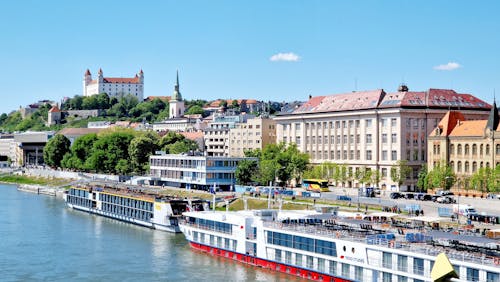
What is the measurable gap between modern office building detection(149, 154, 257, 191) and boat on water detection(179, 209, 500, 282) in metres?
37.2

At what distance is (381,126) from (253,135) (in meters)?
40.4

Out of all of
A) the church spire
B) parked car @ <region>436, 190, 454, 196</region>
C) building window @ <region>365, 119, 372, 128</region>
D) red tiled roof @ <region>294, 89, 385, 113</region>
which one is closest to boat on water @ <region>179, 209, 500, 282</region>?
parked car @ <region>436, 190, 454, 196</region>

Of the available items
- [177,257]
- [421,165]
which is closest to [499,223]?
[177,257]

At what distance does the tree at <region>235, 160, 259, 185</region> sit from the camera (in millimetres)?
97562

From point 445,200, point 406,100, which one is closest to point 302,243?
point 445,200

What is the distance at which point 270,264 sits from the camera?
49.9m

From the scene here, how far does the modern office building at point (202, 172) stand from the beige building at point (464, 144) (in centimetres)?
2617

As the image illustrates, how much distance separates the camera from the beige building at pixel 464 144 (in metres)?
→ 83.6

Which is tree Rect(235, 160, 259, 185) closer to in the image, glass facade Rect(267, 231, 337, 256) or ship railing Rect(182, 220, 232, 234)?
ship railing Rect(182, 220, 232, 234)

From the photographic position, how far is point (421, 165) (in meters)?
97.1

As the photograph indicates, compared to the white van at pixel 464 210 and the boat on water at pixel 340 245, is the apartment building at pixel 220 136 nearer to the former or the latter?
the white van at pixel 464 210

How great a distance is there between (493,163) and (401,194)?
1065 centimetres

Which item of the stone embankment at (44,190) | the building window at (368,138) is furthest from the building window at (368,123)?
the stone embankment at (44,190)

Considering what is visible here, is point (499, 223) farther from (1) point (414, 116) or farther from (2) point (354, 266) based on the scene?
(1) point (414, 116)
